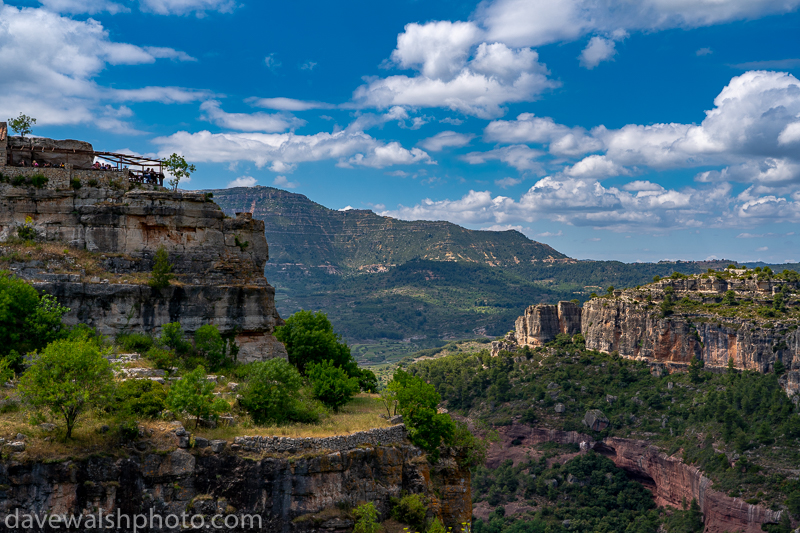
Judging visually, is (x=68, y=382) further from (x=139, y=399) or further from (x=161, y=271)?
(x=161, y=271)

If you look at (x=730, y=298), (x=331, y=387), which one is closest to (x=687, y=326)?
(x=730, y=298)

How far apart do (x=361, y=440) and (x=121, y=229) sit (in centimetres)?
2024

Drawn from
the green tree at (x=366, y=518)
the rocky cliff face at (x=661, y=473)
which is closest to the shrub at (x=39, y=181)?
the green tree at (x=366, y=518)

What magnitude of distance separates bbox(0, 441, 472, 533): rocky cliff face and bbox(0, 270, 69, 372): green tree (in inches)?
364

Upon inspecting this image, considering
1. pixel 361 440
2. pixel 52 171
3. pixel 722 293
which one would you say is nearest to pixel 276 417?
pixel 361 440

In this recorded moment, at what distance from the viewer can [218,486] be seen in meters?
29.8

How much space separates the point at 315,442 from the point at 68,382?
11708mm

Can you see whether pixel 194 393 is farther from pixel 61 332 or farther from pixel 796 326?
pixel 796 326

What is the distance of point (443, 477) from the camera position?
3938 centimetres

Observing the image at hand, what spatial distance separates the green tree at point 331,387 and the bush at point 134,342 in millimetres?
10411

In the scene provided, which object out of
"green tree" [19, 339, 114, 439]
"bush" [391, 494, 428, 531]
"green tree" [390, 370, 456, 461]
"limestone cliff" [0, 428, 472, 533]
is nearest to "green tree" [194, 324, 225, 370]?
"green tree" [19, 339, 114, 439]

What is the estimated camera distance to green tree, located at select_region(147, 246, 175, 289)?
129 ft

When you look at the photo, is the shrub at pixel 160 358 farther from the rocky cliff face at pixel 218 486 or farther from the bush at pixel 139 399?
the rocky cliff face at pixel 218 486

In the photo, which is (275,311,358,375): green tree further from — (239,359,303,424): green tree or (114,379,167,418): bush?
(114,379,167,418): bush
